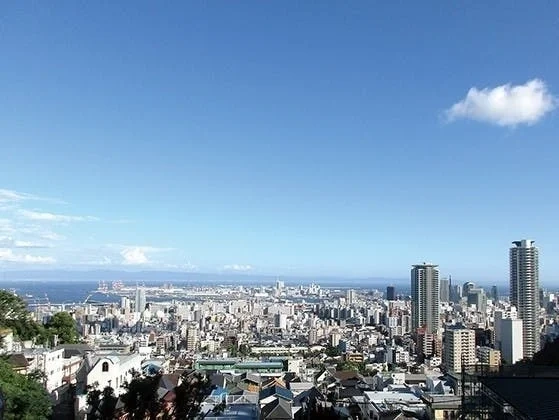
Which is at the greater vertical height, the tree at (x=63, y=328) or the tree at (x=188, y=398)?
the tree at (x=188, y=398)

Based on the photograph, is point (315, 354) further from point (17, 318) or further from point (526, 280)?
point (17, 318)

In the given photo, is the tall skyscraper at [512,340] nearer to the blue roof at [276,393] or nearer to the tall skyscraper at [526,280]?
the tall skyscraper at [526,280]

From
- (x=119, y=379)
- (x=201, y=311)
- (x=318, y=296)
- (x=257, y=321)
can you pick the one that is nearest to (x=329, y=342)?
(x=257, y=321)

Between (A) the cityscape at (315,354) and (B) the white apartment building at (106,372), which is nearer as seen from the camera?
(A) the cityscape at (315,354)

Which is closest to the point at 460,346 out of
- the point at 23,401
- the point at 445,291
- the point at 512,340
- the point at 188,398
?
the point at 512,340

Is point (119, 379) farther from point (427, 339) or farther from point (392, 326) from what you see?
point (392, 326)

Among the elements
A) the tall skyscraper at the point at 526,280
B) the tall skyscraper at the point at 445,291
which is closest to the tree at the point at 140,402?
the tall skyscraper at the point at 526,280
